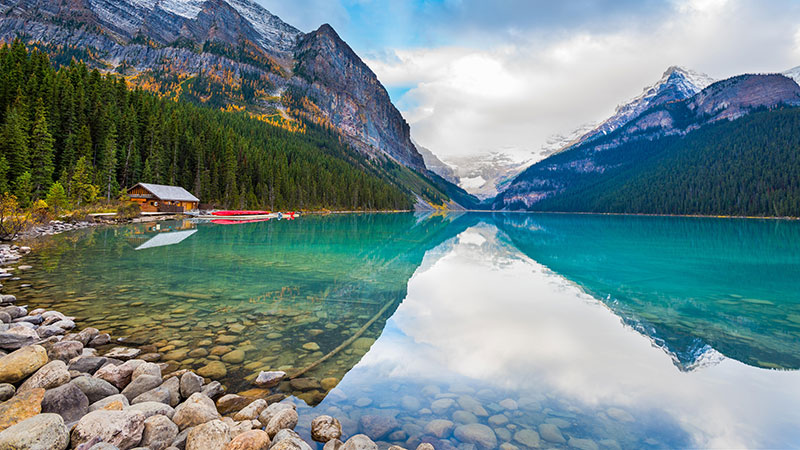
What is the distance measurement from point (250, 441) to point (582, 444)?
4740mm

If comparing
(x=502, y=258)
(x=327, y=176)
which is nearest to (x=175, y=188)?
(x=327, y=176)

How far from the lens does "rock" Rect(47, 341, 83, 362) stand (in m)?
6.43

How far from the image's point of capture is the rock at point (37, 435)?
143 inches

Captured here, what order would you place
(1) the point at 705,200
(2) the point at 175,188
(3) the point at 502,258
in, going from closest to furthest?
1. (3) the point at 502,258
2. (2) the point at 175,188
3. (1) the point at 705,200

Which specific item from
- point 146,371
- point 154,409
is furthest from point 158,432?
point 146,371

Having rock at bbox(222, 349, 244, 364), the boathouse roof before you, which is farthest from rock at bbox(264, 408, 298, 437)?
the boathouse roof

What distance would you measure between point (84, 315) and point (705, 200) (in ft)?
566

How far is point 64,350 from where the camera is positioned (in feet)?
21.4

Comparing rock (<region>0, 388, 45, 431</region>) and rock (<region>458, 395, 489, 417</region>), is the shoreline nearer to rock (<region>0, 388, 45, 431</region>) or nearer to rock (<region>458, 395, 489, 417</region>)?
rock (<region>0, 388, 45, 431</region>)

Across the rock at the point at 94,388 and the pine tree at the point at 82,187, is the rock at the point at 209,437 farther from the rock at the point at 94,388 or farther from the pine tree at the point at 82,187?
the pine tree at the point at 82,187

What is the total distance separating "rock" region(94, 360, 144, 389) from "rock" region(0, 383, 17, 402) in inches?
41.4

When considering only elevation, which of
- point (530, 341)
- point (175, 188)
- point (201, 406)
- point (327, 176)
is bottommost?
point (530, 341)

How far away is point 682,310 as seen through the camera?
12836 mm

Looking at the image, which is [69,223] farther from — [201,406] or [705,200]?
[705,200]
